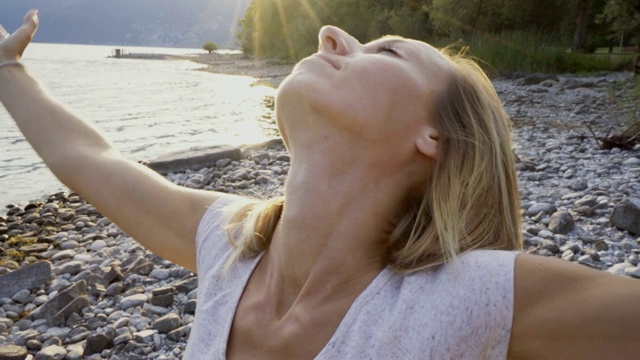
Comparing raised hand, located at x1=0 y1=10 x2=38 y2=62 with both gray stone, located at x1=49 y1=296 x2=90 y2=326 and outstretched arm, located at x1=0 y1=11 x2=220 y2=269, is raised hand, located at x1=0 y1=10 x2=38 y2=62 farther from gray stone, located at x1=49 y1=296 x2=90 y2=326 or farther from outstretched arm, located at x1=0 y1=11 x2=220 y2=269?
gray stone, located at x1=49 y1=296 x2=90 y2=326

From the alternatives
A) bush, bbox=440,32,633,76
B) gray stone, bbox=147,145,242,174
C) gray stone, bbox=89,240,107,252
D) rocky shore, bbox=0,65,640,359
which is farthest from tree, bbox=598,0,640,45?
gray stone, bbox=89,240,107,252

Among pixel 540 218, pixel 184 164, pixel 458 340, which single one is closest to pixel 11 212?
pixel 184 164

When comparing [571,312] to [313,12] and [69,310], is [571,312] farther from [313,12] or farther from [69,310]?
[313,12]

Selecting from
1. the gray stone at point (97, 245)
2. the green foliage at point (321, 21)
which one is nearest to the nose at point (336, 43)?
the gray stone at point (97, 245)

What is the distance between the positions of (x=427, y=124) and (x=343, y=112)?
27 centimetres

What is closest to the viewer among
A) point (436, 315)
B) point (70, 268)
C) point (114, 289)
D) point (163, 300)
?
point (436, 315)

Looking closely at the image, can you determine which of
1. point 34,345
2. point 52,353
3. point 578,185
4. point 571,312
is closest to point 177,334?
point 52,353

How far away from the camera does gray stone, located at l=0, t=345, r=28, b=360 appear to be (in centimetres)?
360

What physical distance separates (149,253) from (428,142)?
14.0 ft

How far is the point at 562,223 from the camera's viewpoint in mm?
4926

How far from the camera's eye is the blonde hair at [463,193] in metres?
1.61

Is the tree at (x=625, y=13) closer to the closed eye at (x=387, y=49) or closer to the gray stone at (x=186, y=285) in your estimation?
the gray stone at (x=186, y=285)

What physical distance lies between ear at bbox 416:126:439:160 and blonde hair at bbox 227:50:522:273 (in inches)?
0.8

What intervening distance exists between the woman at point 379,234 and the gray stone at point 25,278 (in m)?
3.43
